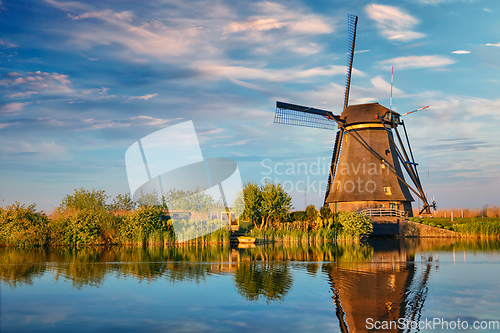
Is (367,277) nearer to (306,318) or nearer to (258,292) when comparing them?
(258,292)

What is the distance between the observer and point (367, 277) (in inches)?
597

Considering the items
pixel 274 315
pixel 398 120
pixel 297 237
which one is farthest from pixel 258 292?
pixel 398 120

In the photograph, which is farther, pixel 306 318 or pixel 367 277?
pixel 367 277

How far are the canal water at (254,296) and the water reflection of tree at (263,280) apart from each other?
0.04 meters

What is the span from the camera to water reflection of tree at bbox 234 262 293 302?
12633 millimetres

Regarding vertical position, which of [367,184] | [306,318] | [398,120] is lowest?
[306,318]

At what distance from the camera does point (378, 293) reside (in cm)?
1232

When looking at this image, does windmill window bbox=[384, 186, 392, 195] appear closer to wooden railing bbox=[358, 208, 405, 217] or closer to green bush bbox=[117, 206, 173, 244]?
wooden railing bbox=[358, 208, 405, 217]

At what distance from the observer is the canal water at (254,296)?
31.3 ft

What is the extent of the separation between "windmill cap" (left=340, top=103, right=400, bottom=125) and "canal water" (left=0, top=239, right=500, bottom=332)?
24.5m

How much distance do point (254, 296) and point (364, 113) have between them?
113 ft

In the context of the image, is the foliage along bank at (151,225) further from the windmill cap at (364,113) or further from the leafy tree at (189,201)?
the windmill cap at (364,113)

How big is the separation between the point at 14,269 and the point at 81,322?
1092cm

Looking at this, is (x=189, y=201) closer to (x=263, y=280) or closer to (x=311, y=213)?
(x=311, y=213)
